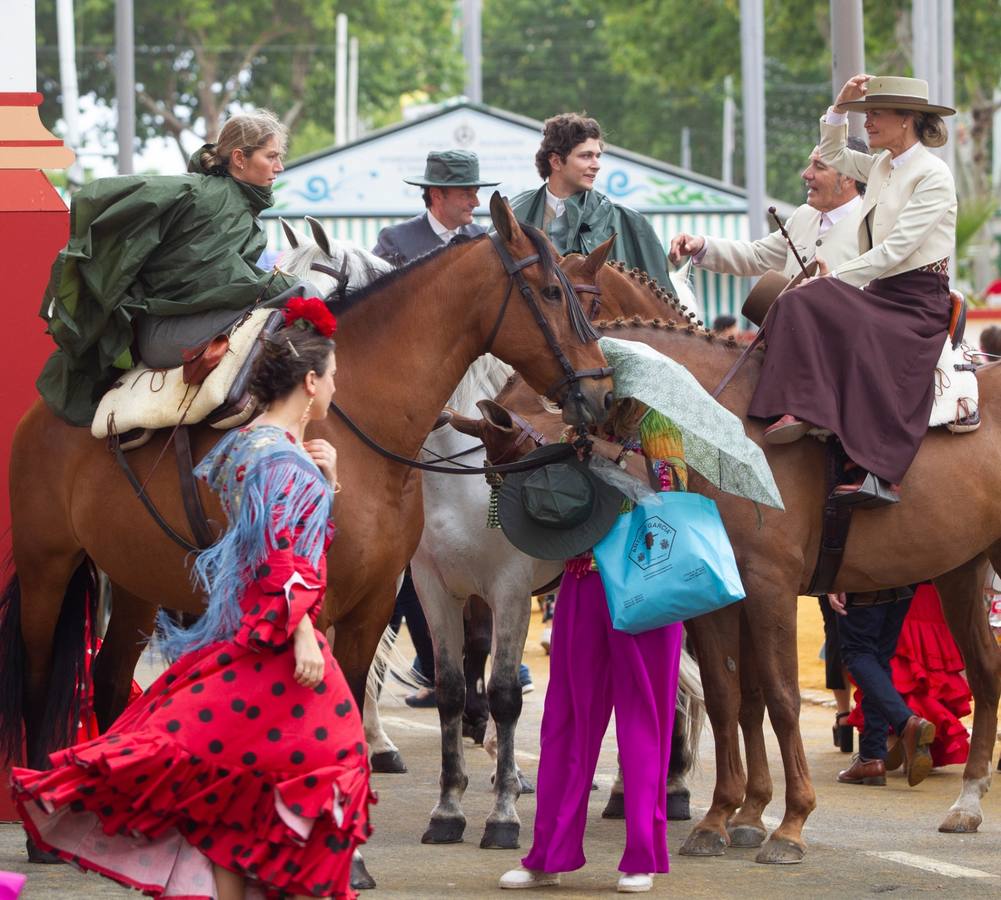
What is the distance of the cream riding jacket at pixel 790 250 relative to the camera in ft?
25.3

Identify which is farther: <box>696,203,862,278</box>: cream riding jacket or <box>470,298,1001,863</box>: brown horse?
<box>696,203,862,278</box>: cream riding jacket

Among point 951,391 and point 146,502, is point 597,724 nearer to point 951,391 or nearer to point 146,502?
point 146,502

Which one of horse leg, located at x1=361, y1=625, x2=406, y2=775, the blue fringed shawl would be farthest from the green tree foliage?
the blue fringed shawl

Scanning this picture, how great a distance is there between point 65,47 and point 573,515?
21.1 m

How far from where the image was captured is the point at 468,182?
825 cm

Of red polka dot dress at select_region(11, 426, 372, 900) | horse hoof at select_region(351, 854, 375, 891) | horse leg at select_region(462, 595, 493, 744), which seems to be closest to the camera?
red polka dot dress at select_region(11, 426, 372, 900)

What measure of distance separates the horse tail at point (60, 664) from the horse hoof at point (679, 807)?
101 inches

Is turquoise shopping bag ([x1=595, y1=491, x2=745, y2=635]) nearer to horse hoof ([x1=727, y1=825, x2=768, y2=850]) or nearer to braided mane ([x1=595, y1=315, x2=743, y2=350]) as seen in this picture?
braided mane ([x1=595, y1=315, x2=743, y2=350])

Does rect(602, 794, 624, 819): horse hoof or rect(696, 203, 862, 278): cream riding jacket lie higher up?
rect(696, 203, 862, 278): cream riding jacket

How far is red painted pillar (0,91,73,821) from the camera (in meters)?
7.39

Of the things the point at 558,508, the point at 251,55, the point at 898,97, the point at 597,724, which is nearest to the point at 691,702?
the point at 597,724

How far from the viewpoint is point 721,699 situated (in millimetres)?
6945

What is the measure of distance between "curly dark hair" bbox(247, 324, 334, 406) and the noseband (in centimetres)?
132

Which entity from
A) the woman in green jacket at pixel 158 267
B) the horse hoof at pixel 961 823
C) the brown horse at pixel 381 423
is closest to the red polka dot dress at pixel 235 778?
the brown horse at pixel 381 423
